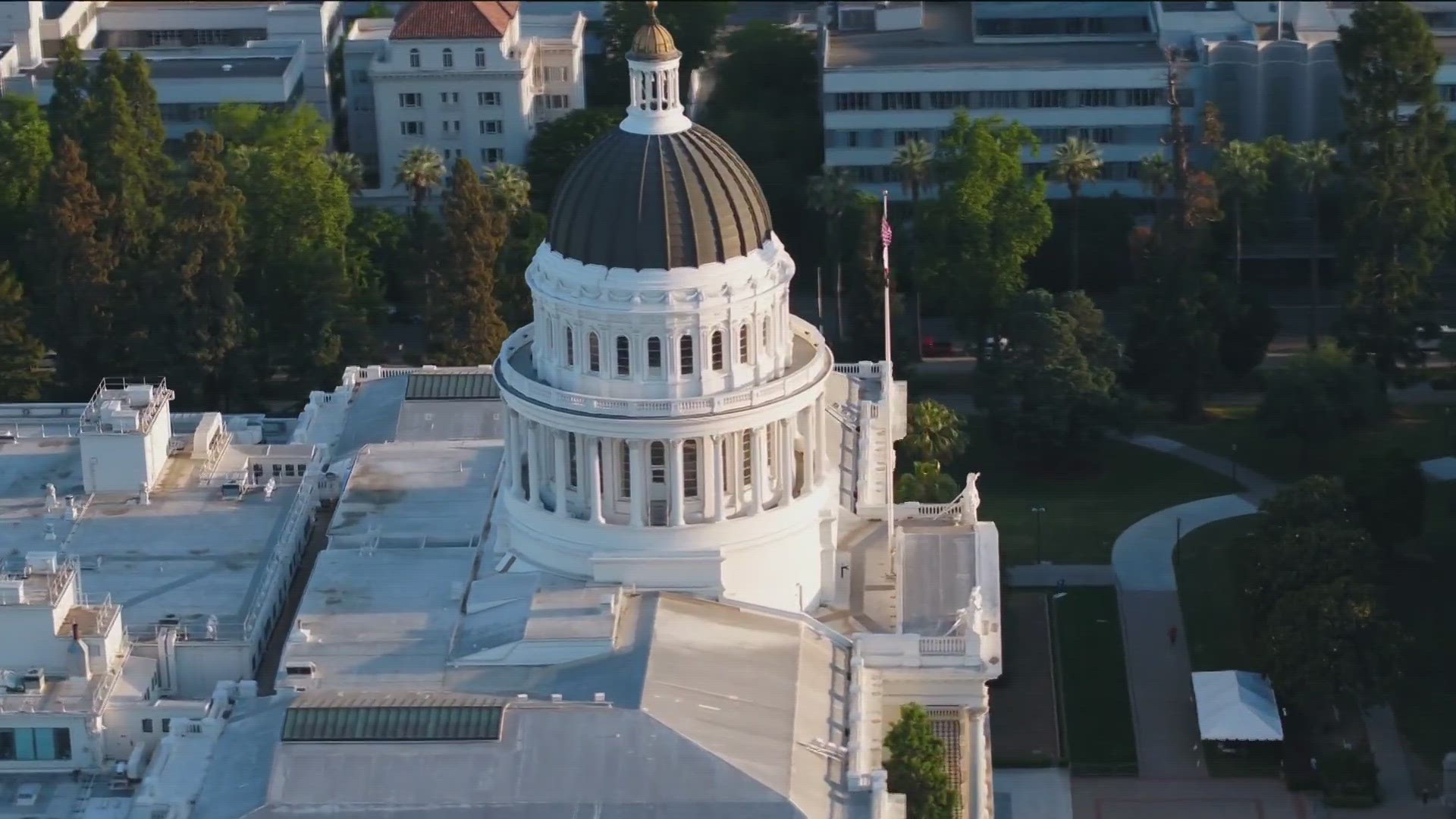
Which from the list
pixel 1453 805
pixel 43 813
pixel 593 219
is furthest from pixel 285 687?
pixel 1453 805

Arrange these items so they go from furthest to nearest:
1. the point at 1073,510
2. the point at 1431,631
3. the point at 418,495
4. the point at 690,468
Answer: the point at 1073,510
the point at 1431,631
the point at 418,495
the point at 690,468

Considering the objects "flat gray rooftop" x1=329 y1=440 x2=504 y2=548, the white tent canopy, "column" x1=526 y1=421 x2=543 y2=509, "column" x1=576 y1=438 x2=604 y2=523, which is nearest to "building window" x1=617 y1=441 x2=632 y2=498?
"column" x1=576 y1=438 x2=604 y2=523

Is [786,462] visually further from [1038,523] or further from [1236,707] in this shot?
[1038,523]

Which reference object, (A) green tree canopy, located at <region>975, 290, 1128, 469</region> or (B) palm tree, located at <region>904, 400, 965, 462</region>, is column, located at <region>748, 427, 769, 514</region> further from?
(A) green tree canopy, located at <region>975, 290, 1128, 469</region>

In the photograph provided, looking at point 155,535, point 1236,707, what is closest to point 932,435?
point 1236,707

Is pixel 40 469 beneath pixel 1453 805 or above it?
above

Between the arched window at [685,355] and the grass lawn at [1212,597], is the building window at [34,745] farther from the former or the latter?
the grass lawn at [1212,597]

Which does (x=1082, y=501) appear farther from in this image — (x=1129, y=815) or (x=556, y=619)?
(x=556, y=619)
